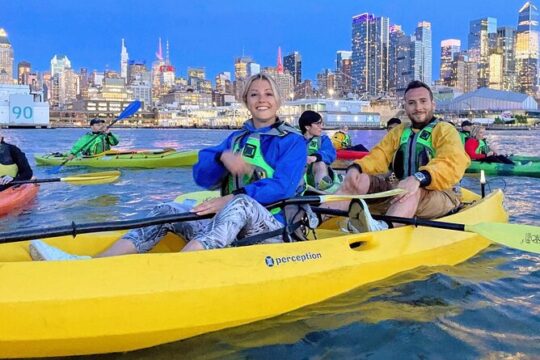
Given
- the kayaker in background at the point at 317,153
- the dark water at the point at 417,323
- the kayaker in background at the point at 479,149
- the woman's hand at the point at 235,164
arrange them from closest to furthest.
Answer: the dark water at the point at 417,323 < the woman's hand at the point at 235,164 < the kayaker in background at the point at 317,153 < the kayaker in background at the point at 479,149

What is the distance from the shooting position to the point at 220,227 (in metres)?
3.79

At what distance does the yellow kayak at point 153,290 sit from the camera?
9.84ft

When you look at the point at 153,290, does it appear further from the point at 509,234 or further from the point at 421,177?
the point at 509,234

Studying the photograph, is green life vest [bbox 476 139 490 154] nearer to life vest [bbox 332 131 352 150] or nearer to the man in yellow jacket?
life vest [bbox 332 131 352 150]

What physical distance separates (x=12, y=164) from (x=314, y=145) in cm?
455

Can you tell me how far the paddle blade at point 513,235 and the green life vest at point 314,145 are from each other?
4.23 metres

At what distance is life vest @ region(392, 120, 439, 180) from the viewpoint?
5.38 meters

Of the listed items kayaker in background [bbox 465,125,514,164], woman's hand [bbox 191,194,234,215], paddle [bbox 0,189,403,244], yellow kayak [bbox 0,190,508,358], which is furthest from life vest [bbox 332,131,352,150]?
woman's hand [bbox 191,194,234,215]

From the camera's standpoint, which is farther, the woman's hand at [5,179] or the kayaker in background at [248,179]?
the woman's hand at [5,179]

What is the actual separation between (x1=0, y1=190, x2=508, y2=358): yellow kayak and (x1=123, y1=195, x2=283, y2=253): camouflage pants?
0.15m

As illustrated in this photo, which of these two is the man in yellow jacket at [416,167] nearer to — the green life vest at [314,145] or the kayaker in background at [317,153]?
the kayaker in background at [317,153]

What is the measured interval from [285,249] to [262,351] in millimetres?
748

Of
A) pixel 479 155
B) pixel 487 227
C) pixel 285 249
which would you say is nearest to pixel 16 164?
pixel 285 249

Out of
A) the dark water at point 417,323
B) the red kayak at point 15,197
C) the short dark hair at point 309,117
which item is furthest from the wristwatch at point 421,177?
the red kayak at point 15,197
